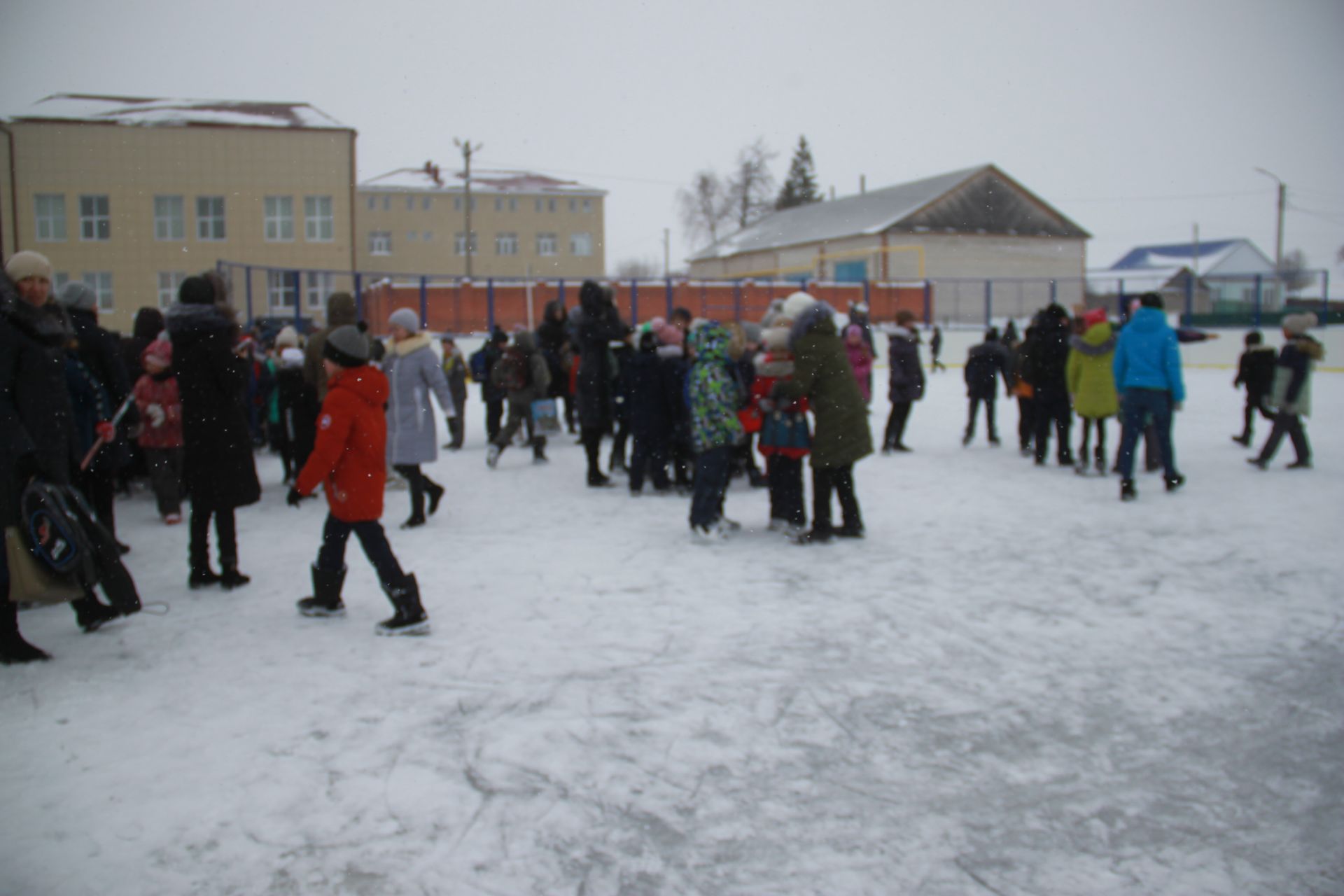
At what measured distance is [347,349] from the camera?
4.39 meters

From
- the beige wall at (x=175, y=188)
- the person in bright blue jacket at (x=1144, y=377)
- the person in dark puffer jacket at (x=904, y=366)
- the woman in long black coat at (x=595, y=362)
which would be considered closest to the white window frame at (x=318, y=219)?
the beige wall at (x=175, y=188)

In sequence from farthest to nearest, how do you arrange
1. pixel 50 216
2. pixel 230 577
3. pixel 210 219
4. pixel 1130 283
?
pixel 210 219 < pixel 50 216 < pixel 1130 283 < pixel 230 577

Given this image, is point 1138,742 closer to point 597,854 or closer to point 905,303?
point 597,854

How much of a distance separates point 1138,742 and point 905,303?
24.6m

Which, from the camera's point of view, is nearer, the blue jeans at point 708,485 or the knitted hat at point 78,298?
the knitted hat at point 78,298

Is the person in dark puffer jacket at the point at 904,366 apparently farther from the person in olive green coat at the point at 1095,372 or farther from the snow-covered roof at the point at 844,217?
the snow-covered roof at the point at 844,217

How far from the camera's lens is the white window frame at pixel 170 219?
104 feet

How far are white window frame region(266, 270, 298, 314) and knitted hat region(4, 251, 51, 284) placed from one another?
14.3 meters

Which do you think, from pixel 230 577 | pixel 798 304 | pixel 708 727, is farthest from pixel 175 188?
pixel 708 727

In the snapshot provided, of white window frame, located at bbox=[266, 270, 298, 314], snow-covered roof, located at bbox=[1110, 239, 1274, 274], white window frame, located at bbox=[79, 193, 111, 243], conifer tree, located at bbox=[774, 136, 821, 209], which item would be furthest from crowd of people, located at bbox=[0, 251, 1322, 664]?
conifer tree, located at bbox=[774, 136, 821, 209]

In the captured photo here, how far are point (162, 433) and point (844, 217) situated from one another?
39.8 meters

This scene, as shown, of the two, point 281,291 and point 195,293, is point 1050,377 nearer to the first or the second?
point 195,293

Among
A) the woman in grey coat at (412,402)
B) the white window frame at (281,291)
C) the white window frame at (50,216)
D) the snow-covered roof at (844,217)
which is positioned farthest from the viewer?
Answer: the snow-covered roof at (844,217)

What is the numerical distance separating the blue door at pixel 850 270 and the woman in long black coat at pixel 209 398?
1404 inches
